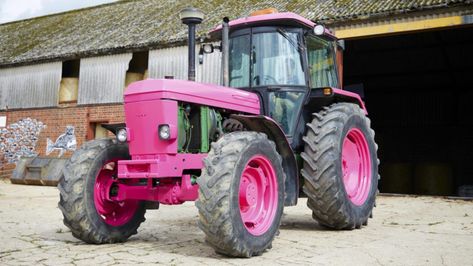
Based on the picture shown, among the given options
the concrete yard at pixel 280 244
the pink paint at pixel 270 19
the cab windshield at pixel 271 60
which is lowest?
the concrete yard at pixel 280 244

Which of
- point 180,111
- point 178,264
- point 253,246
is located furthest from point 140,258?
point 180,111

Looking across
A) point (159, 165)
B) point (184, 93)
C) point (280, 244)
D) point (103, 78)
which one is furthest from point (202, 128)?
point (103, 78)

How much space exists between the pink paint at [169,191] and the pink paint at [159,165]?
121mm

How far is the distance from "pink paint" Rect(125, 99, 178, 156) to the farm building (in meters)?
10.6

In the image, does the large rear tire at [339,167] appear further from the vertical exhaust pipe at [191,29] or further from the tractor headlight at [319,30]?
the vertical exhaust pipe at [191,29]

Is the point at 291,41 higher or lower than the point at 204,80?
lower

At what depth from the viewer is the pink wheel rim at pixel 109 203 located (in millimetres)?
5059

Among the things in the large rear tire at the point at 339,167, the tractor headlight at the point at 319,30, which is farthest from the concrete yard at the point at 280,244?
the tractor headlight at the point at 319,30

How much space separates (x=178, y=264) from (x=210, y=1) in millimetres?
16133

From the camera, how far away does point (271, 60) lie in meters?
5.70

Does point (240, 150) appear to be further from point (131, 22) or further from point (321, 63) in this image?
point (131, 22)

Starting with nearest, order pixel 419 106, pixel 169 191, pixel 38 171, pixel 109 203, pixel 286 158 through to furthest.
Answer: pixel 169 191
pixel 109 203
pixel 286 158
pixel 38 171
pixel 419 106

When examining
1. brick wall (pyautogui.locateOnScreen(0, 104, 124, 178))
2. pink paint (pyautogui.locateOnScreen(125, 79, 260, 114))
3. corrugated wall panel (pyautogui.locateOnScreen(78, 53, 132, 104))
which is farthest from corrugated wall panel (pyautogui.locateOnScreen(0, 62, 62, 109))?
pink paint (pyautogui.locateOnScreen(125, 79, 260, 114))

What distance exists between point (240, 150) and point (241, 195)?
0.43 meters
